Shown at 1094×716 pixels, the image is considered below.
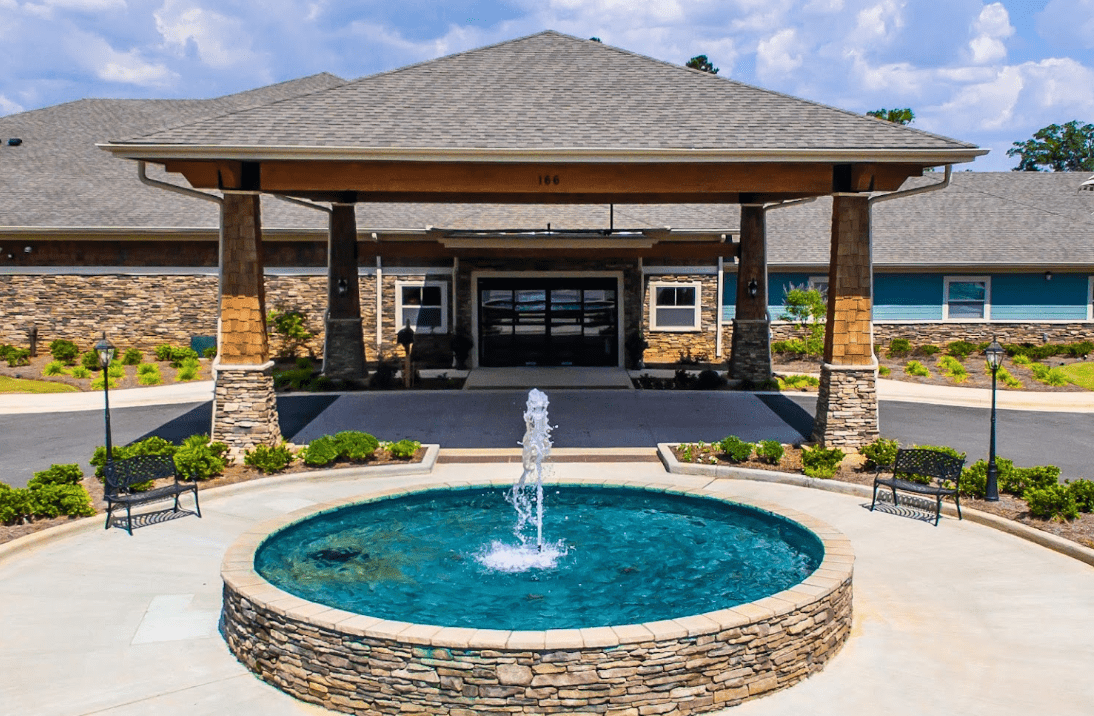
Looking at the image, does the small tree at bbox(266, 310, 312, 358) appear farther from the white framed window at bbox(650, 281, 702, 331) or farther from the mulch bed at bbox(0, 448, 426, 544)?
the mulch bed at bbox(0, 448, 426, 544)

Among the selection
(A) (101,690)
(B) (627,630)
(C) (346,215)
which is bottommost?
(A) (101,690)

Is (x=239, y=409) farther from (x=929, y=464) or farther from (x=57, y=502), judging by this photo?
(x=929, y=464)

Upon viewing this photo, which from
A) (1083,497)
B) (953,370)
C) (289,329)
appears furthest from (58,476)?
(953,370)

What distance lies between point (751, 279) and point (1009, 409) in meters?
6.74

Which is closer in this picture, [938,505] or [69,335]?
[938,505]

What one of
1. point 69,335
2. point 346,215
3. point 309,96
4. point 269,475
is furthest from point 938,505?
point 69,335

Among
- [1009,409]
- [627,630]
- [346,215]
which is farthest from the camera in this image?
[346,215]

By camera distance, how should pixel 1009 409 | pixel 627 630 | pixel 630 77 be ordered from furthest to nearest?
pixel 1009 409 → pixel 630 77 → pixel 627 630

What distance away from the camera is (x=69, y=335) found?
27.9m

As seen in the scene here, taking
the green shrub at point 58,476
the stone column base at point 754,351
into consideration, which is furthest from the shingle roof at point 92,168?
the green shrub at point 58,476

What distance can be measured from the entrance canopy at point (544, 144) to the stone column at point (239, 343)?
0.62 meters

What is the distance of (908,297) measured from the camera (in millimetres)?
30234

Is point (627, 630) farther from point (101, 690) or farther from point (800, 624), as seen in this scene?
point (101, 690)

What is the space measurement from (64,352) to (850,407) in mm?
21734
